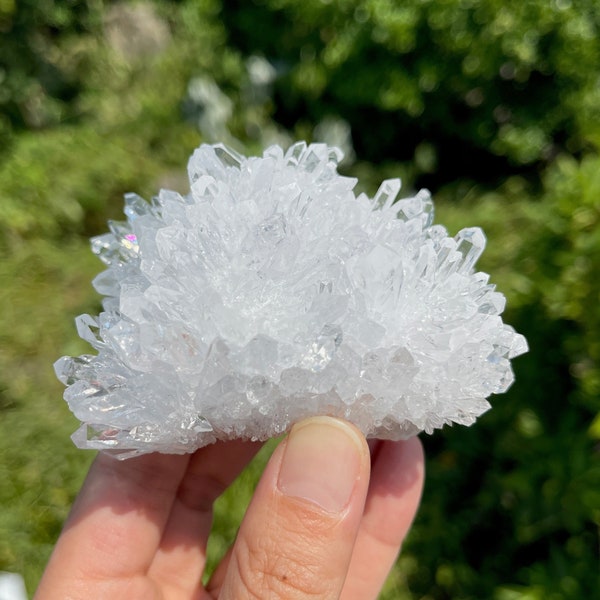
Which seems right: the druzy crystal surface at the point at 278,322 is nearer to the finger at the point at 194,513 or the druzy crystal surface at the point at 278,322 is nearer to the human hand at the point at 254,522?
the human hand at the point at 254,522

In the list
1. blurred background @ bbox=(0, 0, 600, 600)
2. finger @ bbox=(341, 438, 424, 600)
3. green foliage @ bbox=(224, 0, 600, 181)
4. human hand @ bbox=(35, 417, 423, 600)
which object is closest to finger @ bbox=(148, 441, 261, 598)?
human hand @ bbox=(35, 417, 423, 600)

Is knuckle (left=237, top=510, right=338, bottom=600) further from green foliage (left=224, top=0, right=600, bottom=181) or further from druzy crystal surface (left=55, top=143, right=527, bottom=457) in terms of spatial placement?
green foliage (left=224, top=0, right=600, bottom=181)

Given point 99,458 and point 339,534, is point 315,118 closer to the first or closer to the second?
point 99,458

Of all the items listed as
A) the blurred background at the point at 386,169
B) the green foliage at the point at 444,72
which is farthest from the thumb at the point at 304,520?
the green foliage at the point at 444,72

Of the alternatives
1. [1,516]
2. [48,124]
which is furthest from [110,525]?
[48,124]

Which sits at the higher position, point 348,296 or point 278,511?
point 348,296

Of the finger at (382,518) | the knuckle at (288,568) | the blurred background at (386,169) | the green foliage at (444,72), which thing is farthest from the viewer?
the green foliage at (444,72)
